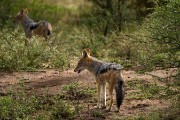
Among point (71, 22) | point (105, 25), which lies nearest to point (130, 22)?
point (105, 25)

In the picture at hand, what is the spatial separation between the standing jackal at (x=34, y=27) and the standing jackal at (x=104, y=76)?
5209 millimetres

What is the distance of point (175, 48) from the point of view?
9.52 meters

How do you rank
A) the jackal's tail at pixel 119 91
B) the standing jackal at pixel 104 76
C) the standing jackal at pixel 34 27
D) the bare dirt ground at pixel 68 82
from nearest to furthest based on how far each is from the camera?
the jackal's tail at pixel 119 91, the standing jackal at pixel 104 76, the bare dirt ground at pixel 68 82, the standing jackal at pixel 34 27

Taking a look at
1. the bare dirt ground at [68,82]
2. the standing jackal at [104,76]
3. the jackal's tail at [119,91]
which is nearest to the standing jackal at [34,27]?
the bare dirt ground at [68,82]

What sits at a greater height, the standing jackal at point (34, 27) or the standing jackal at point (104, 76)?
the standing jackal at point (34, 27)

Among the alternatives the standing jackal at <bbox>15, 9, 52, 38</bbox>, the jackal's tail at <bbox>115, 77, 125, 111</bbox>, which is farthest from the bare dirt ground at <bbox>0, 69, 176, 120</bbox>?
the standing jackal at <bbox>15, 9, 52, 38</bbox>

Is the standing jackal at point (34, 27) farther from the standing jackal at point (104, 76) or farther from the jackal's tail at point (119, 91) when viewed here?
the jackal's tail at point (119, 91)

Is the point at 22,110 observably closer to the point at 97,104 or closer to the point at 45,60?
the point at 97,104

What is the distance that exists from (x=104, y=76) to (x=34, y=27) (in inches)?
264

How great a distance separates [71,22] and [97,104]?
1108 cm

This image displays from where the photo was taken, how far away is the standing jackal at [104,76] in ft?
31.4

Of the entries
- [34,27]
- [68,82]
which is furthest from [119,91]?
[34,27]

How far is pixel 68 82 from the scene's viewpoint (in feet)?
40.5

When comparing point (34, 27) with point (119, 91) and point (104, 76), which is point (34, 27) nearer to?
point (104, 76)
